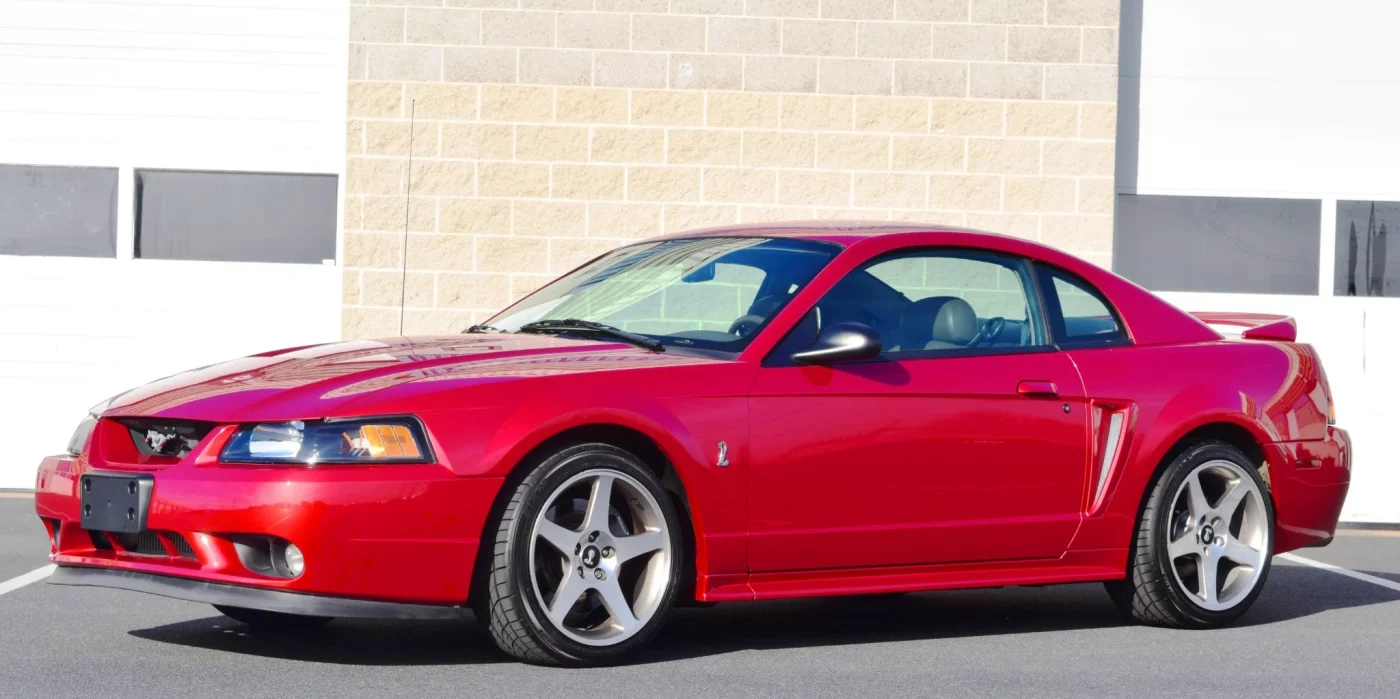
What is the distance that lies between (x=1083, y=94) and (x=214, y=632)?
774 centimetres

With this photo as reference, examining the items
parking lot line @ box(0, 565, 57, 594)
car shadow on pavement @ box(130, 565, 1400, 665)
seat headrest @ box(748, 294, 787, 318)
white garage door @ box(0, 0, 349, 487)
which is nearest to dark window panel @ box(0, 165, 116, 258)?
white garage door @ box(0, 0, 349, 487)

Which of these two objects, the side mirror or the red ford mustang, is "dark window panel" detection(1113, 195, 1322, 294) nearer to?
the red ford mustang

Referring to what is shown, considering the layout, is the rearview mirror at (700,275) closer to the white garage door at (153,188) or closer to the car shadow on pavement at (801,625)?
the car shadow on pavement at (801,625)

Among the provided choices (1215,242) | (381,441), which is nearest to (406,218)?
(1215,242)

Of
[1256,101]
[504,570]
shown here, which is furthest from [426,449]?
[1256,101]

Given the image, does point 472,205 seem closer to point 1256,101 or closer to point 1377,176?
point 1256,101

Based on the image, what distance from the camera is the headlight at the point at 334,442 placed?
524 cm

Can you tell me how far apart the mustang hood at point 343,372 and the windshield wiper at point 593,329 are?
7 centimetres

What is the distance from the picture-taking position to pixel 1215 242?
12.7 m

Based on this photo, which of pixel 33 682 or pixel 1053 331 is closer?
pixel 33 682

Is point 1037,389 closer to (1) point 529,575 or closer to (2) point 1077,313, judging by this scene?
(2) point 1077,313

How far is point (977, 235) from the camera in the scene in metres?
6.80

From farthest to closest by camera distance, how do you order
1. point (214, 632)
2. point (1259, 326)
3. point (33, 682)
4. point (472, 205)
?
1. point (472, 205)
2. point (1259, 326)
3. point (214, 632)
4. point (33, 682)

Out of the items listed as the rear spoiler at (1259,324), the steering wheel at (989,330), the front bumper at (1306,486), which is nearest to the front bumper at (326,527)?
the steering wheel at (989,330)
